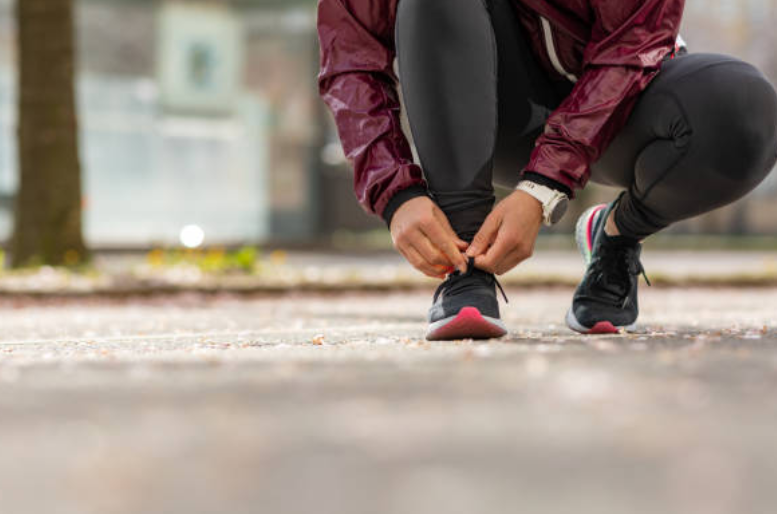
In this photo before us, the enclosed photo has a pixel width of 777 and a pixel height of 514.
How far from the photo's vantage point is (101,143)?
11.9 meters

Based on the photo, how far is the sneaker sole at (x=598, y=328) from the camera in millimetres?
2287

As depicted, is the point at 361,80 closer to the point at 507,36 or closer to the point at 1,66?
the point at 507,36

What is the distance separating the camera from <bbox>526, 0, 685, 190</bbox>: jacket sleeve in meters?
2.03

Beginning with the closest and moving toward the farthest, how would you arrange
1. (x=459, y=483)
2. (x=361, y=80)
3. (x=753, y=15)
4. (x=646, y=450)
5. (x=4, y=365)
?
1. (x=459, y=483)
2. (x=646, y=450)
3. (x=4, y=365)
4. (x=361, y=80)
5. (x=753, y=15)

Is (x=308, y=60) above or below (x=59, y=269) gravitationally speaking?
above

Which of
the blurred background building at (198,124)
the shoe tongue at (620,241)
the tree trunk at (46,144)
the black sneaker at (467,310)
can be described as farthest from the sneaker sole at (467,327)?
the blurred background building at (198,124)

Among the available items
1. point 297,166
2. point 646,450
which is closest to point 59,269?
point 646,450

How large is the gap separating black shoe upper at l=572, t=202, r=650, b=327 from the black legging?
0.76ft

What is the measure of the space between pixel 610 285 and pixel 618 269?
0.18 feet

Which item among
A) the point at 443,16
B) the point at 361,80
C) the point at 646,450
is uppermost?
the point at 443,16

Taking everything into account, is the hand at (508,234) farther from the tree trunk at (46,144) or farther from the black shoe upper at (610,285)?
the tree trunk at (46,144)

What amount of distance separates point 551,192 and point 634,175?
41cm

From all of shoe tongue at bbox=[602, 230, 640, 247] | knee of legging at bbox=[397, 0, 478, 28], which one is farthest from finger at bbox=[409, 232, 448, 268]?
shoe tongue at bbox=[602, 230, 640, 247]

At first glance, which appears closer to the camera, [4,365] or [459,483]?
[459,483]
